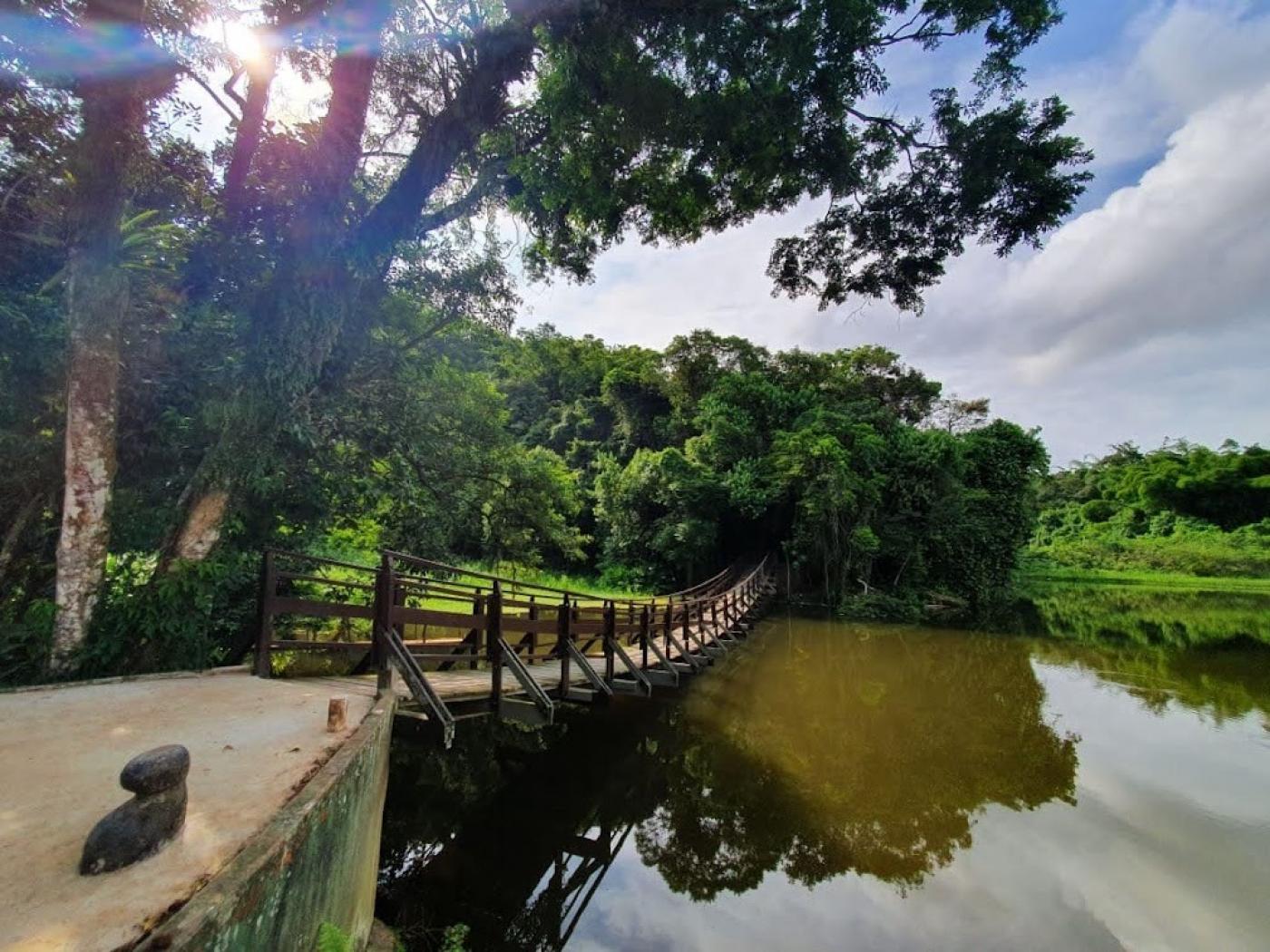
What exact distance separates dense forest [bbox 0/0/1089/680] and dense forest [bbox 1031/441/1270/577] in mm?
43831

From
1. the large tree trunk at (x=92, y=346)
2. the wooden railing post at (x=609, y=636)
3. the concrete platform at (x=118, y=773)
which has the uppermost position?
the large tree trunk at (x=92, y=346)

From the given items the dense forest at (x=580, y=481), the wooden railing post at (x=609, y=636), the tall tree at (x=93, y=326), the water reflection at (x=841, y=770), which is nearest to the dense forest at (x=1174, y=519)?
the dense forest at (x=580, y=481)

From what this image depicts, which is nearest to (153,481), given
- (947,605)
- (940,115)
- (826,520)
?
(940,115)

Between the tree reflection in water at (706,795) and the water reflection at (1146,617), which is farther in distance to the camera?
the water reflection at (1146,617)

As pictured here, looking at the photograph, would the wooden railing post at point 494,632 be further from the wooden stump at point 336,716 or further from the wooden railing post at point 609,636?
the wooden railing post at point 609,636

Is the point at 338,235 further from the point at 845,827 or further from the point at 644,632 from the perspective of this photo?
the point at 845,827

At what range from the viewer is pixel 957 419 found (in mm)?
30172

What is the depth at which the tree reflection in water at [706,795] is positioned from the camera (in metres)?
4.64

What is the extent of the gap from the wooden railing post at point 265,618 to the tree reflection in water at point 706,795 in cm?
184

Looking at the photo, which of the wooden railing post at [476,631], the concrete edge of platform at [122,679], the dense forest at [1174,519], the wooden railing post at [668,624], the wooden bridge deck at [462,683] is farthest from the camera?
the dense forest at [1174,519]

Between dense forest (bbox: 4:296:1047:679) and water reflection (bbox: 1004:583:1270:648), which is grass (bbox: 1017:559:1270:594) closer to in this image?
water reflection (bbox: 1004:583:1270:648)

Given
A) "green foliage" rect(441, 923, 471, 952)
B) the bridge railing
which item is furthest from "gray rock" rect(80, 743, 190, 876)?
"green foliage" rect(441, 923, 471, 952)

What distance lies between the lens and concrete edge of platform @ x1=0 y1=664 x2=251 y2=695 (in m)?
3.55

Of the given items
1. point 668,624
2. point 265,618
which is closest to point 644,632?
point 668,624
